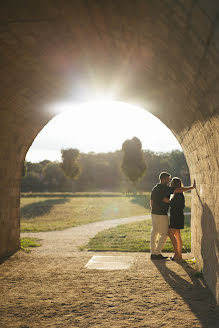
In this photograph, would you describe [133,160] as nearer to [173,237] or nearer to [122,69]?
[173,237]

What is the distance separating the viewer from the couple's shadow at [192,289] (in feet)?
14.0

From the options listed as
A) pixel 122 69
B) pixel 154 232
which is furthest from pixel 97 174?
pixel 122 69

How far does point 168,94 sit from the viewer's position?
5.96 metres

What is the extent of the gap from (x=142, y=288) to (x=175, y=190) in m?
2.44

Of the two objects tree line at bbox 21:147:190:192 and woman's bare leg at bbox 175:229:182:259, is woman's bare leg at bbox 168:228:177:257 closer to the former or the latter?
woman's bare leg at bbox 175:229:182:259

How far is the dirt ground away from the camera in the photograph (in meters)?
4.10

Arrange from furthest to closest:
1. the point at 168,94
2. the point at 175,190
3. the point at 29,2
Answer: the point at 175,190, the point at 168,94, the point at 29,2

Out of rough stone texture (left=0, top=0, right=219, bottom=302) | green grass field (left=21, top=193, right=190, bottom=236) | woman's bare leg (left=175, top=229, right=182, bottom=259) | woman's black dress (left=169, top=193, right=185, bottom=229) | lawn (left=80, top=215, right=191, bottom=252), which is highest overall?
rough stone texture (left=0, top=0, right=219, bottom=302)

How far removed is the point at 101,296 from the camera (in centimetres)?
499

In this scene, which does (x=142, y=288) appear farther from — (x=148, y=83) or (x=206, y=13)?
(x=206, y=13)

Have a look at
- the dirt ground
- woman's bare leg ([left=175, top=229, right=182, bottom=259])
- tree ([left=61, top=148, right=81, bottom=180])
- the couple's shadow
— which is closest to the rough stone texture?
the couple's shadow

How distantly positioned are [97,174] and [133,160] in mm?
20424

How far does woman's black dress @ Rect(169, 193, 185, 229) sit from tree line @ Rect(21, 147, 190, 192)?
3589 cm

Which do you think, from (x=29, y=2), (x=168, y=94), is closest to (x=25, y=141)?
(x=168, y=94)
